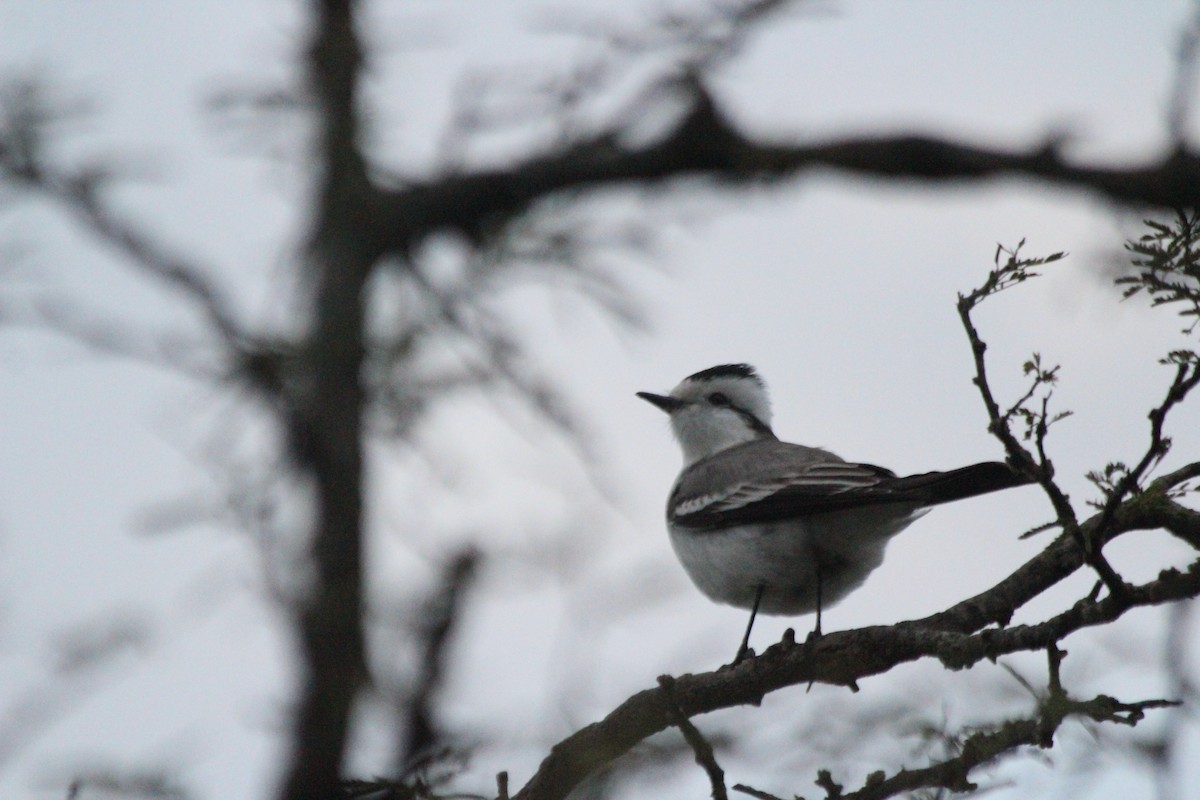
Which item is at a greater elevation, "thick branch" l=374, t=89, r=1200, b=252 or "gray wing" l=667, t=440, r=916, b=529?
"thick branch" l=374, t=89, r=1200, b=252

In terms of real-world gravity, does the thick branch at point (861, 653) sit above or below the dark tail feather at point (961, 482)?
below

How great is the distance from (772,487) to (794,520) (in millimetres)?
247

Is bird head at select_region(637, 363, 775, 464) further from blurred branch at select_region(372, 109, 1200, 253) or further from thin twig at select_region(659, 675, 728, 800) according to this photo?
thin twig at select_region(659, 675, 728, 800)

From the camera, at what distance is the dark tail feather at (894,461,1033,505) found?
A: 203 inches

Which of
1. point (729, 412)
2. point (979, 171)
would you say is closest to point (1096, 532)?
point (979, 171)

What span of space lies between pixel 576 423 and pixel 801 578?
1.73 meters

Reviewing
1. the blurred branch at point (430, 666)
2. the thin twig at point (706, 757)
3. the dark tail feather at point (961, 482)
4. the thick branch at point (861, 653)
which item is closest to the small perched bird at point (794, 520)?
the dark tail feather at point (961, 482)

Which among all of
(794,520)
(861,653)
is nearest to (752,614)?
(794,520)

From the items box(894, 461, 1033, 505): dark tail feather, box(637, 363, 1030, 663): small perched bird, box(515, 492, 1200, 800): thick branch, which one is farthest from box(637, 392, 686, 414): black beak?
box(515, 492, 1200, 800): thick branch

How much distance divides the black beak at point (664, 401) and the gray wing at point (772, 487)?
1.03m

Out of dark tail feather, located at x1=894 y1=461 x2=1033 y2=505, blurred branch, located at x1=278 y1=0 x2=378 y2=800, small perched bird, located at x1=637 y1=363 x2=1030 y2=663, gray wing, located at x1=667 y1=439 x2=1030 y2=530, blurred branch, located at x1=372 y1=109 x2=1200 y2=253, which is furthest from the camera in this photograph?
blurred branch, located at x1=372 y1=109 x2=1200 y2=253

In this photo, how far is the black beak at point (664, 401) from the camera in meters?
8.73

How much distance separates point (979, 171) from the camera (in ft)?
25.6

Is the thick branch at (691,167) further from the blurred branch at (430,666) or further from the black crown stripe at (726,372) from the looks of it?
the blurred branch at (430,666)
